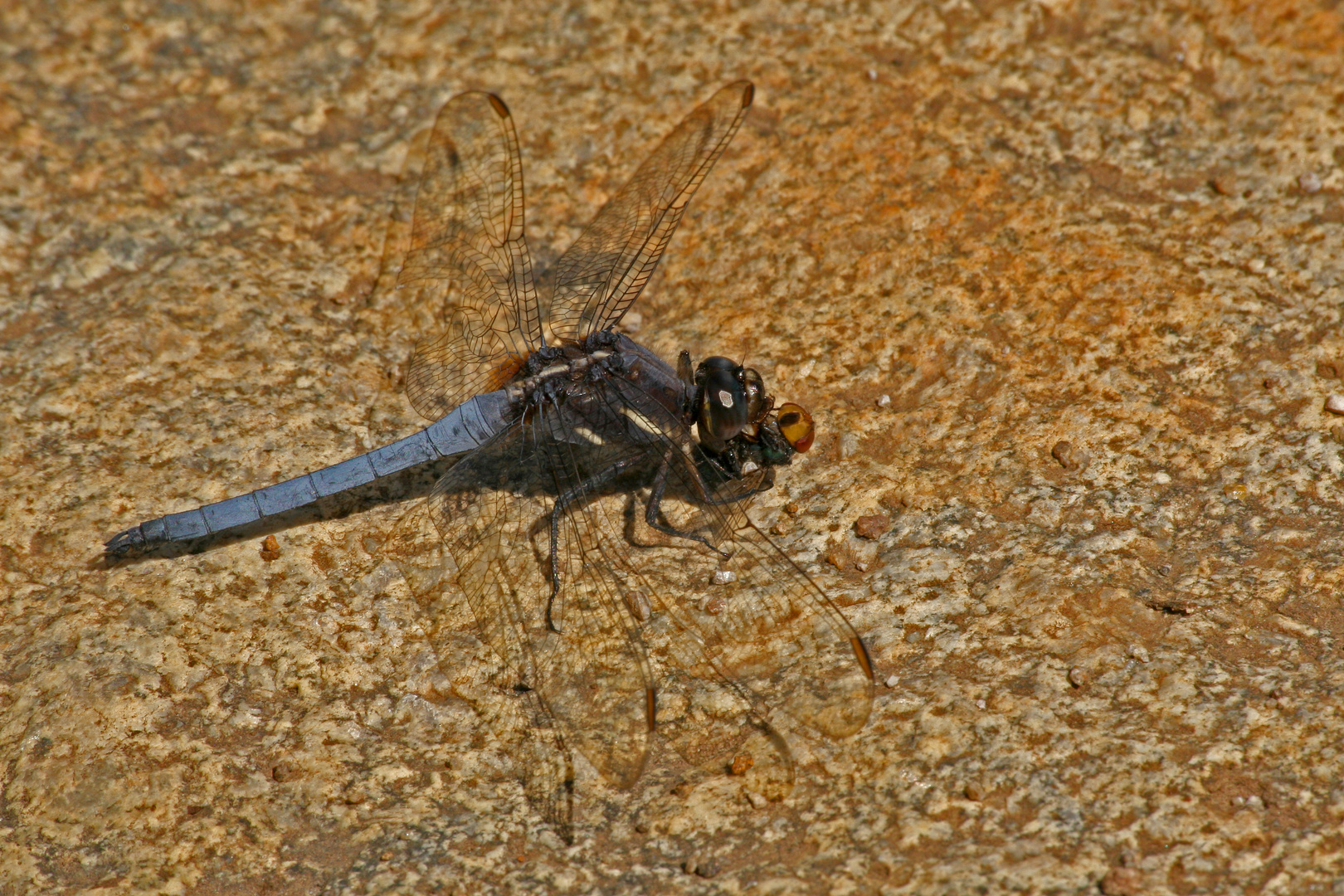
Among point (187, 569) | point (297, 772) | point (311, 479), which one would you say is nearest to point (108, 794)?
point (297, 772)

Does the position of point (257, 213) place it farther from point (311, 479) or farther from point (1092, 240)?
point (1092, 240)

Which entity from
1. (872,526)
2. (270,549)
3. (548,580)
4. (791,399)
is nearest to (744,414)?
(791,399)

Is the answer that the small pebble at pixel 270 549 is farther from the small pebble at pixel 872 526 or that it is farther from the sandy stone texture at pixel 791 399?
the small pebble at pixel 872 526

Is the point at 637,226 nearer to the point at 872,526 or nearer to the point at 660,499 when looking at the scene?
the point at 660,499

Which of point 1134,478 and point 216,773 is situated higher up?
point 1134,478

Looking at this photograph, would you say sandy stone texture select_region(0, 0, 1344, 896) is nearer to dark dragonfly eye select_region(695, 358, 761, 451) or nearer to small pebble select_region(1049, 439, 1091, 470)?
small pebble select_region(1049, 439, 1091, 470)

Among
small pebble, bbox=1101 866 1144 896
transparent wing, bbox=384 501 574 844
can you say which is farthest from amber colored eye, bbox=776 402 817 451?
small pebble, bbox=1101 866 1144 896
